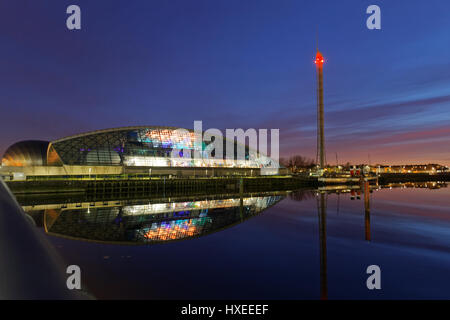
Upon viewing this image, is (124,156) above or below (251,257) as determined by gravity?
above

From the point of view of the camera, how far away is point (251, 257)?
434 inches

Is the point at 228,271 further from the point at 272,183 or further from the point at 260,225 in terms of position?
the point at 272,183

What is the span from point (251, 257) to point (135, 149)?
61.9 m

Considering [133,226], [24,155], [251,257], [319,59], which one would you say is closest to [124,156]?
[24,155]

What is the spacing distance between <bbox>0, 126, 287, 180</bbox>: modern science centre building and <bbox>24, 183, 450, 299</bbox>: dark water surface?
4014 centimetres

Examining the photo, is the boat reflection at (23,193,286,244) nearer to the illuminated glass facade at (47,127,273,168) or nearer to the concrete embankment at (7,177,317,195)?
the concrete embankment at (7,177,317,195)

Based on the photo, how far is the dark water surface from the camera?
7.59 meters

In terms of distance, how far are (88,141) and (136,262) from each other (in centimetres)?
6178

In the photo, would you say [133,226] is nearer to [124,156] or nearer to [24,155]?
[124,156]

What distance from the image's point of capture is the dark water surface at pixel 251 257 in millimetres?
7586

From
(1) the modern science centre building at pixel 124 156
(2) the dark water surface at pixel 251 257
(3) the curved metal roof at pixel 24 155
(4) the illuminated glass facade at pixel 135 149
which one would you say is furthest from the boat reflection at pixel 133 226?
(3) the curved metal roof at pixel 24 155

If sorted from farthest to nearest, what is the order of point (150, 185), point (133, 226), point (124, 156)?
1. point (124, 156)
2. point (150, 185)
3. point (133, 226)

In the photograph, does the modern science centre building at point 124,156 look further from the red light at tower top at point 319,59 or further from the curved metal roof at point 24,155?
the red light at tower top at point 319,59
